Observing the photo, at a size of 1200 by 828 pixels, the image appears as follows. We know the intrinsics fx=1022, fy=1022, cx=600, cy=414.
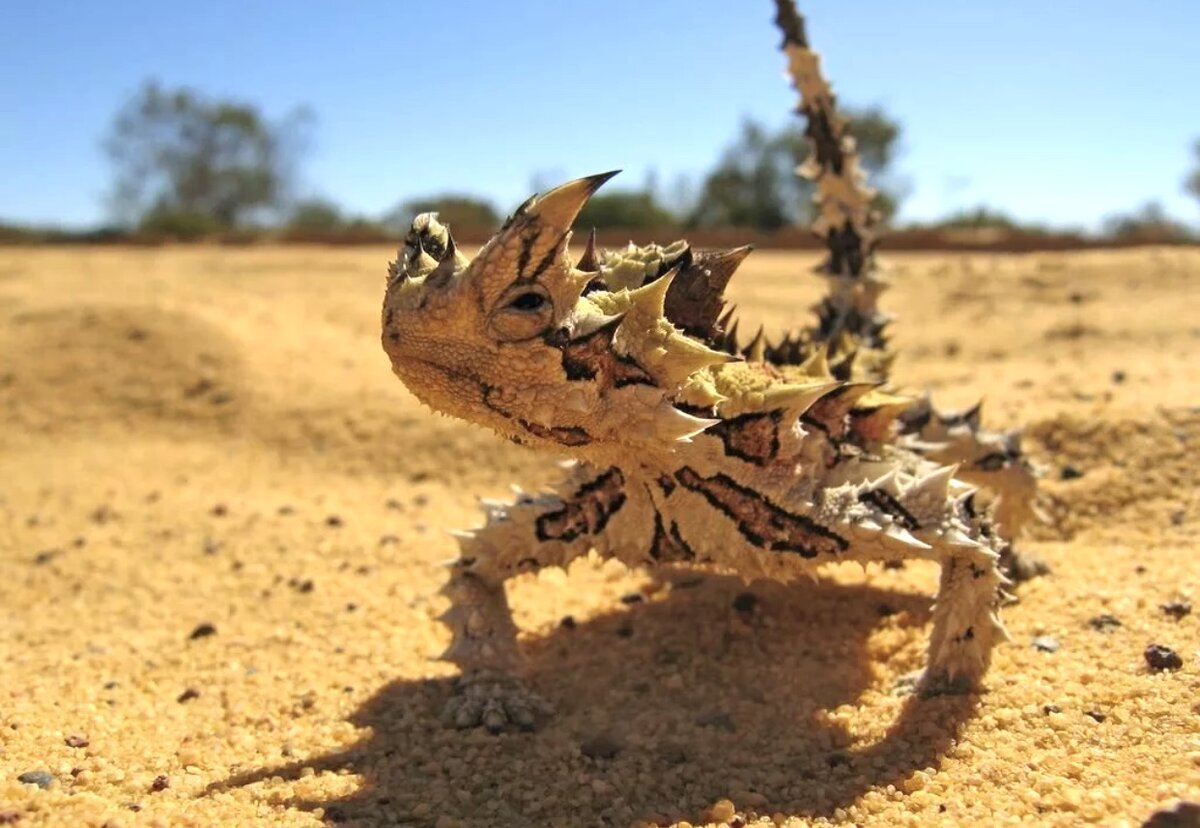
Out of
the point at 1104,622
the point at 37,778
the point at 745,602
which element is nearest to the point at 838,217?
the point at 745,602

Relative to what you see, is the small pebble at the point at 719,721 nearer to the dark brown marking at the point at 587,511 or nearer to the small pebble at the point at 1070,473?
the dark brown marking at the point at 587,511

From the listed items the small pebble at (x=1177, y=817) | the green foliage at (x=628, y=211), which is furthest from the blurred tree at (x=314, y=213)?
the small pebble at (x=1177, y=817)

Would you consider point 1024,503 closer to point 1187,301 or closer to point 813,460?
point 813,460

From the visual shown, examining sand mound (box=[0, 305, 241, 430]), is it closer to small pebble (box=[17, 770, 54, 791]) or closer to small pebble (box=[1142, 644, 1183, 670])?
small pebble (box=[17, 770, 54, 791])

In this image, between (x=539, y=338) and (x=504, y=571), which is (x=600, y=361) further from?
(x=504, y=571)

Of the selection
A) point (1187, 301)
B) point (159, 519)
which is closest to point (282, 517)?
point (159, 519)

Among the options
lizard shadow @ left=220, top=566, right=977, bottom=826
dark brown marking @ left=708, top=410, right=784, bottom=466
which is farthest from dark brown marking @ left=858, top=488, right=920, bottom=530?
lizard shadow @ left=220, top=566, right=977, bottom=826

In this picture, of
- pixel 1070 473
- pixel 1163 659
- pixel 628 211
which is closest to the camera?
pixel 1163 659

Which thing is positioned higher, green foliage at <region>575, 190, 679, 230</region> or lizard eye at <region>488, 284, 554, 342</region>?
green foliage at <region>575, 190, 679, 230</region>
